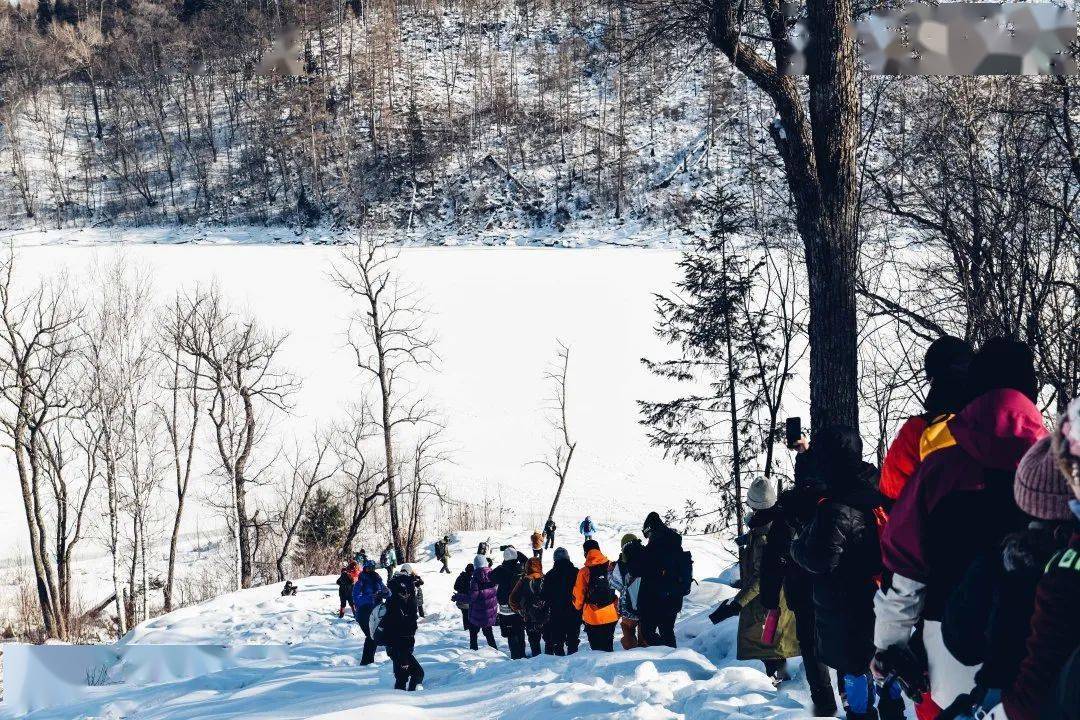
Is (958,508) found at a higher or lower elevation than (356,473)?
higher

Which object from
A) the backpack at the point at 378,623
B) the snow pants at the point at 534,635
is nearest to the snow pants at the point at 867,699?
the backpack at the point at 378,623

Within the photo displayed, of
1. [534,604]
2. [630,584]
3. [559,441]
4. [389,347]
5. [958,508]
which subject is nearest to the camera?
[958,508]

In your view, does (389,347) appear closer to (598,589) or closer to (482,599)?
(482,599)

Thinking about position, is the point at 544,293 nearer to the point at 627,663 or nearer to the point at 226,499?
the point at 226,499

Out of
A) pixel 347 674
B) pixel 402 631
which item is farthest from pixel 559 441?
pixel 402 631

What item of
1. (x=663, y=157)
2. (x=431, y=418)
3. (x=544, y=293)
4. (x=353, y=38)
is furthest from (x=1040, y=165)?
(x=353, y=38)

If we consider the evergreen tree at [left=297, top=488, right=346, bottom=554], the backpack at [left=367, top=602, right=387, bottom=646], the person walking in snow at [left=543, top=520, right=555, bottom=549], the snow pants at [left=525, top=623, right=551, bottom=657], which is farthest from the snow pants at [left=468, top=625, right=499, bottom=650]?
the evergreen tree at [left=297, top=488, right=346, bottom=554]

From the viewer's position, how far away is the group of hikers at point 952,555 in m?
2.15

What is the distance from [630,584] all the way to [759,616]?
2.07 m

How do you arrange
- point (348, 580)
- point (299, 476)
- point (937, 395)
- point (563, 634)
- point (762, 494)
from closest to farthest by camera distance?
1. point (937, 395)
2. point (762, 494)
3. point (563, 634)
4. point (348, 580)
5. point (299, 476)

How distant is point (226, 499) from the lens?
28875mm

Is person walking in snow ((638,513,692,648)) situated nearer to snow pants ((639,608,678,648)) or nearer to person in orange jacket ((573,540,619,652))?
snow pants ((639,608,678,648))

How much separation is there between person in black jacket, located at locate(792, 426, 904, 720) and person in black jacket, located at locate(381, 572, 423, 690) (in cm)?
485

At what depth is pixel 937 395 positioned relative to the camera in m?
3.89
